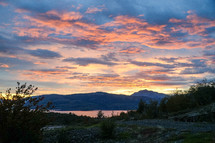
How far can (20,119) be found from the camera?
9.67 metres

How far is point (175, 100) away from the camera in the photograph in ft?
84.2

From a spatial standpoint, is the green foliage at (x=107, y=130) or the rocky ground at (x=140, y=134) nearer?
the rocky ground at (x=140, y=134)

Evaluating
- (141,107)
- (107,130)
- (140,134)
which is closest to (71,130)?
(107,130)

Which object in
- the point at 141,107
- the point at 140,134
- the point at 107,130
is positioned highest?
the point at 141,107

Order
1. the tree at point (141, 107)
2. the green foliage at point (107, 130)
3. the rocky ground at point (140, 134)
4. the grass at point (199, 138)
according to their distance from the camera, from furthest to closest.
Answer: the tree at point (141, 107) → the green foliage at point (107, 130) → the rocky ground at point (140, 134) → the grass at point (199, 138)

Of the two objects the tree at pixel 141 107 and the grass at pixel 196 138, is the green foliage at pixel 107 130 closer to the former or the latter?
the grass at pixel 196 138

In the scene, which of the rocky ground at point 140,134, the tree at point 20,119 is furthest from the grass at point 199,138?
the tree at point 20,119

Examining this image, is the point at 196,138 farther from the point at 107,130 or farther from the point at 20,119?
the point at 20,119

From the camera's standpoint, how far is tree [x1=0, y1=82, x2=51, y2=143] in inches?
376

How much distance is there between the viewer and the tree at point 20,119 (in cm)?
956

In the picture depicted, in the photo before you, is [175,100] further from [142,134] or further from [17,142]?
[17,142]

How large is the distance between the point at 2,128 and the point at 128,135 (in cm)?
739

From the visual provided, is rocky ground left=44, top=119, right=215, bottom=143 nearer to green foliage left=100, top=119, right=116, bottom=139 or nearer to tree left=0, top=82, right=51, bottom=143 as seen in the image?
green foliage left=100, top=119, right=116, bottom=139

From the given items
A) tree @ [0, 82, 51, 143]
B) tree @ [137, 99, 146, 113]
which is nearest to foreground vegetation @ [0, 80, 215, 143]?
tree @ [0, 82, 51, 143]
